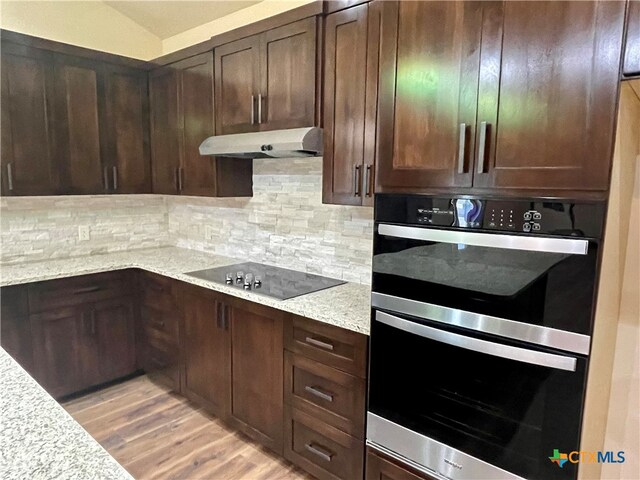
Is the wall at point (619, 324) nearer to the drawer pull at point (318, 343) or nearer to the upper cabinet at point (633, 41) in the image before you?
the upper cabinet at point (633, 41)

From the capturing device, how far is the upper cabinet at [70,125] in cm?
276

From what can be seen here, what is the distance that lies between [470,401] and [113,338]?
264 centimetres

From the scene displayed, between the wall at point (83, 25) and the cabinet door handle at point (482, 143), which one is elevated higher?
the wall at point (83, 25)

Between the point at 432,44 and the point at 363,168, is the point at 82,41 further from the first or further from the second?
the point at 432,44

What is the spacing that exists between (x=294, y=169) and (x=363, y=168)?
32.6 inches

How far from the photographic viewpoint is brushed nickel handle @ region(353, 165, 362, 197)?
83.4 inches

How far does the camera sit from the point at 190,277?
267cm

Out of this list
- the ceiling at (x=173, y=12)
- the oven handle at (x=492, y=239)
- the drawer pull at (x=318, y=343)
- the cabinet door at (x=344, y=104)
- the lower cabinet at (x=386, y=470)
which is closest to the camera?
the oven handle at (x=492, y=239)

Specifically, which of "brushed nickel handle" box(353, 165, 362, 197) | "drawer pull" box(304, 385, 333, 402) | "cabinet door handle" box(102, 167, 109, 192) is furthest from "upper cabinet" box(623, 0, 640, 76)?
"cabinet door handle" box(102, 167, 109, 192)

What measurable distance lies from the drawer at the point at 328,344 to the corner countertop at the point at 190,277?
4 cm

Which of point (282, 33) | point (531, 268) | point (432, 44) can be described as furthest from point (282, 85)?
point (531, 268)

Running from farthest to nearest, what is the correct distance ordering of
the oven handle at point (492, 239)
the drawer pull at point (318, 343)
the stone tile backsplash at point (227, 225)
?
the stone tile backsplash at point (227, 225), the drawer pull at point (318, 343), the oven handle at point (492, 239)

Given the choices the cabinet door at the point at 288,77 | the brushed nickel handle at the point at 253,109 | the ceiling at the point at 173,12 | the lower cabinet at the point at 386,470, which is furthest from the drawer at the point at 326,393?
the ceiling at the point at 173,12

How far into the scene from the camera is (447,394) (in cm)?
152
